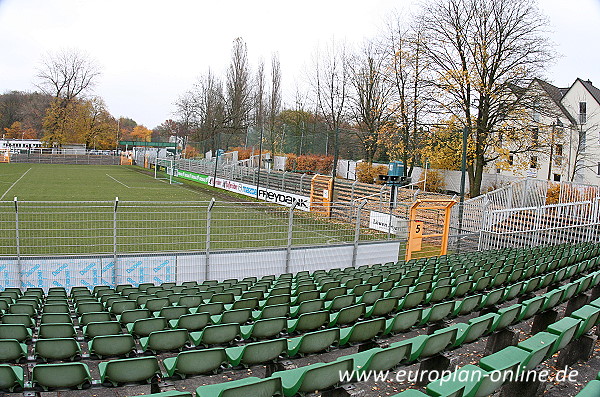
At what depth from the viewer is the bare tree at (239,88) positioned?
194ft

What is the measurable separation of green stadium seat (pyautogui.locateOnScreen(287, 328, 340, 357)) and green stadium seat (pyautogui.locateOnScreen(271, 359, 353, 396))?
2.86 ft

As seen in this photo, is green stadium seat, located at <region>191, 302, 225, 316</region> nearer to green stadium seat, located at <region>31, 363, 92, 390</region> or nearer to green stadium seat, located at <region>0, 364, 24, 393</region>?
green stadium seat, located at <region>31, 363, 92, 390</region>

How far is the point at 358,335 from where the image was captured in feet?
17.7

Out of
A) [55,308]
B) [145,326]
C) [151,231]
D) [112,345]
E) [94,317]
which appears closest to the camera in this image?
[112,345]

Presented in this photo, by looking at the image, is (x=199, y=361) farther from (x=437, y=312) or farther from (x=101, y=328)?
(x=437, y=312)

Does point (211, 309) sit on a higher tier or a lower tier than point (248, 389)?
lower

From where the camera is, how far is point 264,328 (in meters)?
5.58

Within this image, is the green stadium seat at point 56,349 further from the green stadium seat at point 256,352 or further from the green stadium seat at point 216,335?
the green stadium seat at point 256,352

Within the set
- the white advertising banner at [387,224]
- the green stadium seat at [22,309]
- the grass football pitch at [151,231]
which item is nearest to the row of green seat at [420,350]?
the green stadium seat at [22,309]

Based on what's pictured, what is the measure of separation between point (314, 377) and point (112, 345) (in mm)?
2512

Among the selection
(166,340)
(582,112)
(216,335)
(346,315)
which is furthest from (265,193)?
(582,112)

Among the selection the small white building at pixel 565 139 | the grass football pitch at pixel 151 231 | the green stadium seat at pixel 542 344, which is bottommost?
the grass football pitch at pixel 151 231

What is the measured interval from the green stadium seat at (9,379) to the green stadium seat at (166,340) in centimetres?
126

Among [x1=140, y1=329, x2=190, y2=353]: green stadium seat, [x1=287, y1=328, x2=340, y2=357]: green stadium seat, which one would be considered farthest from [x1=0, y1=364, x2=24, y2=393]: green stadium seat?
[x1=287, y1=328, x2=340, y2=357]: green stadium seat
